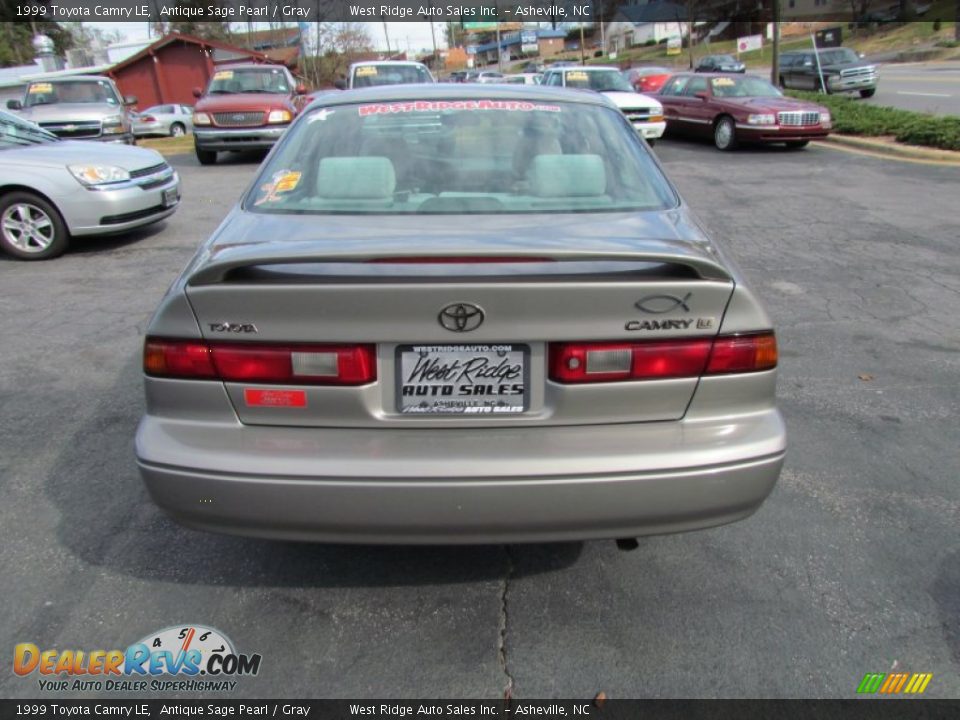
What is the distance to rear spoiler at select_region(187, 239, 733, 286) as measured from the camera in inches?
85.0

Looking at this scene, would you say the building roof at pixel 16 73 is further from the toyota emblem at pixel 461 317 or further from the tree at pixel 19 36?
the toyota emblem at pixel 461 317

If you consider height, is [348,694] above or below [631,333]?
below

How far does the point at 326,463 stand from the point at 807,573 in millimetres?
1773

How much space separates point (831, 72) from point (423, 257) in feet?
86.2

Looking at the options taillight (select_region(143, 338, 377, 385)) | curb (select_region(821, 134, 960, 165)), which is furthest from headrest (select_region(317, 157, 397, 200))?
curb (select_region(821, 134, 960, 165))

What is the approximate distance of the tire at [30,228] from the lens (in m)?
7.21

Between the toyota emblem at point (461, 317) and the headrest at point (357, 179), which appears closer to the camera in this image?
the toyota emblem at point (461, 317)

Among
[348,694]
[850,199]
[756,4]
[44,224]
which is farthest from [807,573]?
[756,4]

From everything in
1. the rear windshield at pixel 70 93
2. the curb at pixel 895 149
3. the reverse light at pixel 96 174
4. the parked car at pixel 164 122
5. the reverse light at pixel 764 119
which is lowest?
the parked car at pixel 164 122

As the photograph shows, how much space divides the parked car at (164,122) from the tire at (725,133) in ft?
66.6

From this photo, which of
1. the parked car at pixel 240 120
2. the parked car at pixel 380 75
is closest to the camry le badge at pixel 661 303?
the parked car at pixel 240 120

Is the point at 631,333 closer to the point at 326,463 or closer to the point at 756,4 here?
the point at 326,463

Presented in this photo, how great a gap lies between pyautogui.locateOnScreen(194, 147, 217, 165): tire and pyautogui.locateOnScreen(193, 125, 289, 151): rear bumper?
38 centimetres

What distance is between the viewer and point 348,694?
225 centimetres
